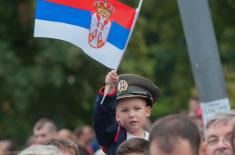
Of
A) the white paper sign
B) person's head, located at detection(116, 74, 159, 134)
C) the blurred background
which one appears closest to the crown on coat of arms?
person's head, located at detection(116, 74, 159, 134)

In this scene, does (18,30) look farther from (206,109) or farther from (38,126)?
(206,109)

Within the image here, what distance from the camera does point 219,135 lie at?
542 centimetres

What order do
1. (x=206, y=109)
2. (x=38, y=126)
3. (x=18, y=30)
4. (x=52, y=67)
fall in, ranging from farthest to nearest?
(x=18, y=30) < (x=52, y=67) < (x=38, y=126) < (x=206, y=109)

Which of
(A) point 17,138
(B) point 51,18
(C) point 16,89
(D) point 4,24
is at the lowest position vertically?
(A) point 17,138

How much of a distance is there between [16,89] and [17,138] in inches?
85.7

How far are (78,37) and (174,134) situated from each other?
2.73m

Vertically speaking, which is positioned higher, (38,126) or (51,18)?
(51,18)

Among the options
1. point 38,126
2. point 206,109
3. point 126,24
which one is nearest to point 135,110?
point 126,24

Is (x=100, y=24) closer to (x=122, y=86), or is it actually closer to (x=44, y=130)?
(x=122, y=86)

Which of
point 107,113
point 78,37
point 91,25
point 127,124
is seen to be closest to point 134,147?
point 107,113

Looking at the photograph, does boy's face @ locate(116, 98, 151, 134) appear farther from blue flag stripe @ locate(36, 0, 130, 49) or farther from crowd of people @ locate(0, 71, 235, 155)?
blue flag stripe @ locate(36, 0, 130, 49)

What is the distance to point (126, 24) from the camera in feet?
21.9

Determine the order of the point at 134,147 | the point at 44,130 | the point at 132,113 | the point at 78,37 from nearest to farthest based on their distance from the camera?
the point at 134,147 → the point at 132,113 → the point at 78,37 → the point at 44,130

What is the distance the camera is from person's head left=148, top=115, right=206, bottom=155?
3.93 m
